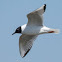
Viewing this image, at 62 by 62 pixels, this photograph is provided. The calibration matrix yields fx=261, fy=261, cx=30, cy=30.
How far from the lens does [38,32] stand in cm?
830

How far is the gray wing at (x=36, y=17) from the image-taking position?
8008mm

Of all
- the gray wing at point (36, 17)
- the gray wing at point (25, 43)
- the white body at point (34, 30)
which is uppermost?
the gray wing at point (36, 17)

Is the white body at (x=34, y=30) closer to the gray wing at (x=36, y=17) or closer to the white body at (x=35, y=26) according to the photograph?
the white body at (x=35, y=26)

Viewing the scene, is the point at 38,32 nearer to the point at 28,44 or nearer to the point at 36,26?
the point at 36,26

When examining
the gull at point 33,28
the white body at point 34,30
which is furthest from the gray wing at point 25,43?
the white body at point 34,30

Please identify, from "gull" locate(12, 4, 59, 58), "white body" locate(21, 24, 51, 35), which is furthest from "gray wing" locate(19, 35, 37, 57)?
"white body" locate(21, 24, 51, 35)

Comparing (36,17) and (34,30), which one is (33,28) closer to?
(34,30)


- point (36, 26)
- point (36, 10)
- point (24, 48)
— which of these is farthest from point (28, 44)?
point (36, 10)

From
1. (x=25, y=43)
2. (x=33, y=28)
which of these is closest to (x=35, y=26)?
(x=33, y=28)

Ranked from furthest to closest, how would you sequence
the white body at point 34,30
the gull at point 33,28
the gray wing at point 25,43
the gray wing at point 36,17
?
the gray wing at point 25,43 → the white body at point 34,30 → the gull at point 33,28 → the gray wing at point 36,17

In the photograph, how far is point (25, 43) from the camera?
358 inches

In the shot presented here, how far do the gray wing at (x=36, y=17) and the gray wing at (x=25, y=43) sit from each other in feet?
2.35

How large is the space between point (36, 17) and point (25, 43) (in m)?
1.22

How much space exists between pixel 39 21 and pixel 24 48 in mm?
1207
